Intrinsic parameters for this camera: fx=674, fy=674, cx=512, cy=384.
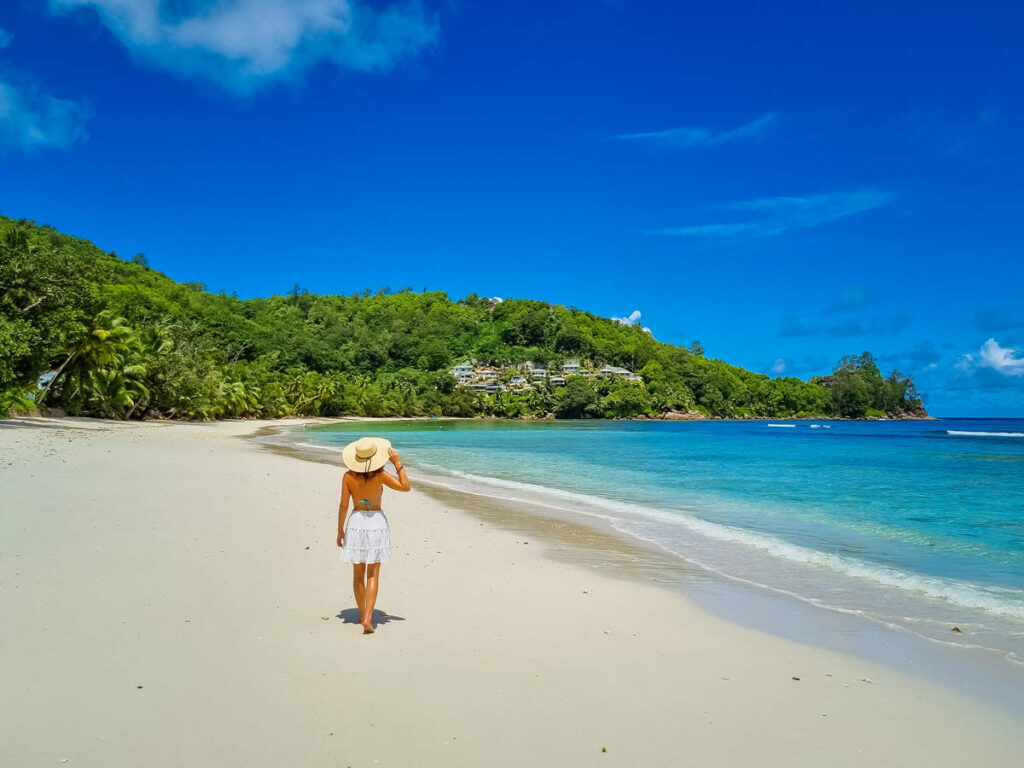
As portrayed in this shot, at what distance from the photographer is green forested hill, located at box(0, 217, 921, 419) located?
3098cm

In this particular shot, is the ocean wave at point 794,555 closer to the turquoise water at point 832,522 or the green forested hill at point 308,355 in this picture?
the turquoise water at point 832,522

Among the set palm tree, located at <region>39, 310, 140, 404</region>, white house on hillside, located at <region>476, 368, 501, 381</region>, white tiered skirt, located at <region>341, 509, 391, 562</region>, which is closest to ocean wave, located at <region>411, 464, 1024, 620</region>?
white tiered skirt, located at <region>341, 509, 391, 562</region>

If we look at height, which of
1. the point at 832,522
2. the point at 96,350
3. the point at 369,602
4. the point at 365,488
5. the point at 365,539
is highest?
the point at 96,350

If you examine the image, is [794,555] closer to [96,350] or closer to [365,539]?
[365,539]

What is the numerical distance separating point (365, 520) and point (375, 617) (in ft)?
3.08

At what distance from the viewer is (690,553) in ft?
32.7

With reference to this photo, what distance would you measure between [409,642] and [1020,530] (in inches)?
515

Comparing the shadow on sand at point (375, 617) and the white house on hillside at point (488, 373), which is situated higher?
the white house on hillside at point (488, 373)

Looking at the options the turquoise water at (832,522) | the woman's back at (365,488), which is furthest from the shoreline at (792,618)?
the woman's back at (365,488)

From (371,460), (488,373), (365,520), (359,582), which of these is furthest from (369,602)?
(488,373)

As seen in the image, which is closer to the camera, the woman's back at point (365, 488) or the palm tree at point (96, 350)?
the woman's back at point (365, 488)

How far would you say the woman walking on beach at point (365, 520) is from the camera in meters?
5.61

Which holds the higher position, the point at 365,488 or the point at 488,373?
the point at 488,373

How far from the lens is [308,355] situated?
123 m
